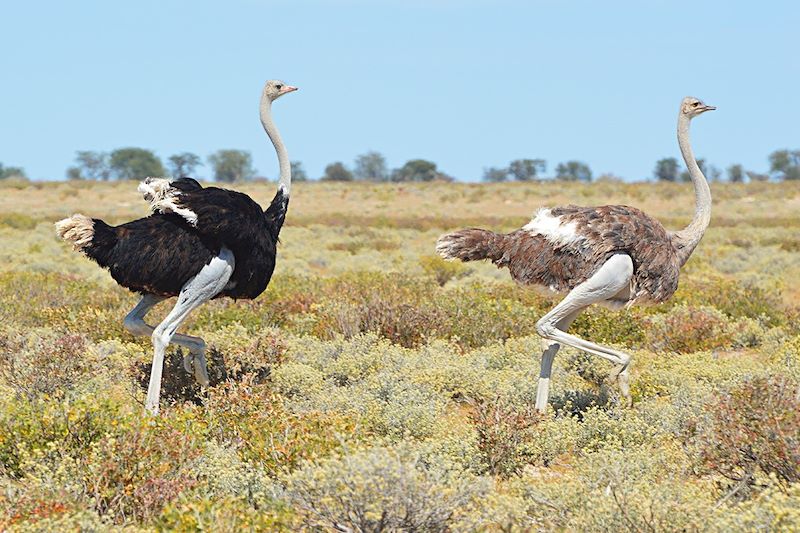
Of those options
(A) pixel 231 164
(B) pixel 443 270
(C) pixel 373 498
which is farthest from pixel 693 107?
(A) pixel 231 164

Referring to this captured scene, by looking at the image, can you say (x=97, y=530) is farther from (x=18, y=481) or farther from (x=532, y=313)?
(x=532, y=313)

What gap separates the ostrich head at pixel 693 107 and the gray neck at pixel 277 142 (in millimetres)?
2764

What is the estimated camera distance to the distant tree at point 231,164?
9706 cm

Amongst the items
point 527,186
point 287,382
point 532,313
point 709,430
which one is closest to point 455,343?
point 532,313

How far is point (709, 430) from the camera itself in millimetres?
5148

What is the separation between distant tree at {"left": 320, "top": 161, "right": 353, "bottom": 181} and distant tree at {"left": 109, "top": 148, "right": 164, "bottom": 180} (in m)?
14.3

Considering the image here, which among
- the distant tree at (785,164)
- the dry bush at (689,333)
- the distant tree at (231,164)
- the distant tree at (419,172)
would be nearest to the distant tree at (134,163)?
the distant tree at (231,164)

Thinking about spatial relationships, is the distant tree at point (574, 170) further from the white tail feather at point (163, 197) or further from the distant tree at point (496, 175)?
the white tail feather at point (163, 197)

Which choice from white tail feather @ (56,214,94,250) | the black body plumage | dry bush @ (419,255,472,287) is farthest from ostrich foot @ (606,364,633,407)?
dry bush @ (419,255,472,287)

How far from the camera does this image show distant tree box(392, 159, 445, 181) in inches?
3361

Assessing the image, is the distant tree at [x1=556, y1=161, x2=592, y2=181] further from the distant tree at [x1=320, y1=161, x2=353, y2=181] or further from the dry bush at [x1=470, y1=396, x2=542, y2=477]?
the dry bush at [x1=470, y1=396, x2=542, y2=477]

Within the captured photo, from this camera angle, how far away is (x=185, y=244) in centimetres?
622

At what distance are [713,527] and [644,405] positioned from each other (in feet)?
8.36

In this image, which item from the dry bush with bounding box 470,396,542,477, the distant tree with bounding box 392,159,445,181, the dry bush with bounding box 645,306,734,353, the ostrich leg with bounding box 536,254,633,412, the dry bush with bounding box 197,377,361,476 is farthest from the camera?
the distant tree with bounding box 392,159,445,181
